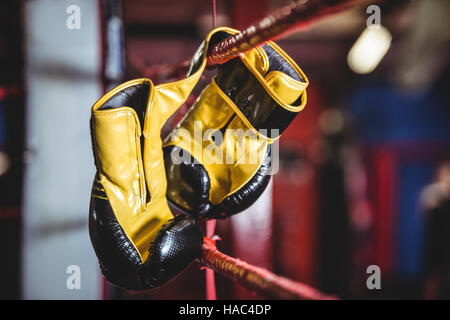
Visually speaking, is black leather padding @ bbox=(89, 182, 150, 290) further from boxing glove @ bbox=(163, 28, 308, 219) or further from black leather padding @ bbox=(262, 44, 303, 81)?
black leather padding @ bbox=(262, 44, 303, 81)

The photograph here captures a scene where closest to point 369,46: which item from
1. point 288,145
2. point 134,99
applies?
point 288,145

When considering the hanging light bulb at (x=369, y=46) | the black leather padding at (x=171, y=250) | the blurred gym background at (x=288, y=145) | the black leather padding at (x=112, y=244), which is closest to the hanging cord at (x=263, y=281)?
the black leather padding at (x=171, y=250)

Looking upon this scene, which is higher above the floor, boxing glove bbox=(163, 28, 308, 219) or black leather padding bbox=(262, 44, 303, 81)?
black leather padding bbox=(262, 44, 303, 81)

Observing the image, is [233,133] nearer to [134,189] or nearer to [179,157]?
[179,157]

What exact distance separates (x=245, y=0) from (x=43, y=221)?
1.39 m

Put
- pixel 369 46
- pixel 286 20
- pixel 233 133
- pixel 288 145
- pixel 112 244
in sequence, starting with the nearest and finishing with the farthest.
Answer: pixel 286 20 < pixel 112 244 < pixel 233 133 < pixel 369 46 < pixel 288 145

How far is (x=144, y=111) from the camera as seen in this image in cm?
75

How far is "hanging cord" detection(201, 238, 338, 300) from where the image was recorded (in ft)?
1.54

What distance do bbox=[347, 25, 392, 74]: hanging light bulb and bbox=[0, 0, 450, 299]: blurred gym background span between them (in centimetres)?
1

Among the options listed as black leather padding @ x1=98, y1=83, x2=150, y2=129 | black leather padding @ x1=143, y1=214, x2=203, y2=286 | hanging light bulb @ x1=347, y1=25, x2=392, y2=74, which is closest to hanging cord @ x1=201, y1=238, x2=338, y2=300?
black leather padding @ x1=143, y1=214, x2=203, y2=286

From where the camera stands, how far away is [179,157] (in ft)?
2.79

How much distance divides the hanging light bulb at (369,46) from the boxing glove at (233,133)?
8.91 ft

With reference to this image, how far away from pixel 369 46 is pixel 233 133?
2.91 meters

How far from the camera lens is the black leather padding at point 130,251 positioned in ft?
2.26
